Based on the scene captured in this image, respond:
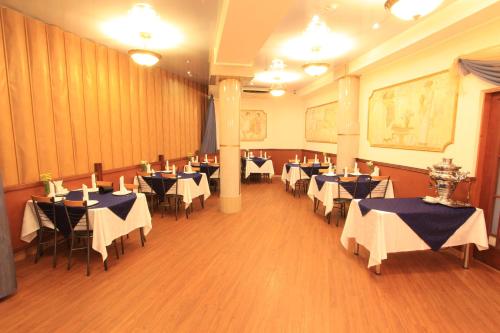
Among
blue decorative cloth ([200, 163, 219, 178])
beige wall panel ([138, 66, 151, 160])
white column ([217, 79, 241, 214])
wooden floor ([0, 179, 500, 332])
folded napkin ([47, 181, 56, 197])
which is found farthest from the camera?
blue decorative cloth ([200, 163, 219, 178])

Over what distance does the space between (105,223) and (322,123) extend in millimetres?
7573

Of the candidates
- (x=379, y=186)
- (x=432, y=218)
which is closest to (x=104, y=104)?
(x=379, y=186)

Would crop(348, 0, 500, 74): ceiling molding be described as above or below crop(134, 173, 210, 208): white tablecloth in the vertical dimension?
above

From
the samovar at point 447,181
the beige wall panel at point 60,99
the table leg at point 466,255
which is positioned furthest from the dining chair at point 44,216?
the table leg at point 466,255

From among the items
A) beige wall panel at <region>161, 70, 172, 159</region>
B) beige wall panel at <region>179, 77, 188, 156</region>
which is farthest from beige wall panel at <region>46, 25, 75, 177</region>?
beige wall panel at <region>179, 77, 188, 156</region>

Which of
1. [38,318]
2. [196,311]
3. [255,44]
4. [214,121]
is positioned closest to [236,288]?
[196,311]

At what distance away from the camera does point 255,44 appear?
395 centimetres

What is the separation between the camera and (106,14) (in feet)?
12.5

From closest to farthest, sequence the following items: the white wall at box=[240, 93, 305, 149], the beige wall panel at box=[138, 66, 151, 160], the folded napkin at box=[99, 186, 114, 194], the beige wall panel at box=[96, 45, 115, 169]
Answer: the folded napkin at box=[99, 186, 114, 194] → the beige wall panel at box=[96, 45, 115, 169] → the beige wall panel at box=[138, 66, 151, 160] → the white wall at box=[240, 93, 305, 149]

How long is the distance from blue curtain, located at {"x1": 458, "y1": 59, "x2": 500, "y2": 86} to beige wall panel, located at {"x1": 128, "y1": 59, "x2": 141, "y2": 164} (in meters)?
6.26

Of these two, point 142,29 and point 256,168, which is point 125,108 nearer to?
point 142,29

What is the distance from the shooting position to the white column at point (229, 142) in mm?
5668

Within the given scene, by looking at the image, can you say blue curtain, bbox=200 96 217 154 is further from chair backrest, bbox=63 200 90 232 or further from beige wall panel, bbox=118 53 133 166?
chair backrest, bbox=63 200 90 232

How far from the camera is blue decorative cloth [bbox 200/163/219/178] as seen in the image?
721 centimetres
